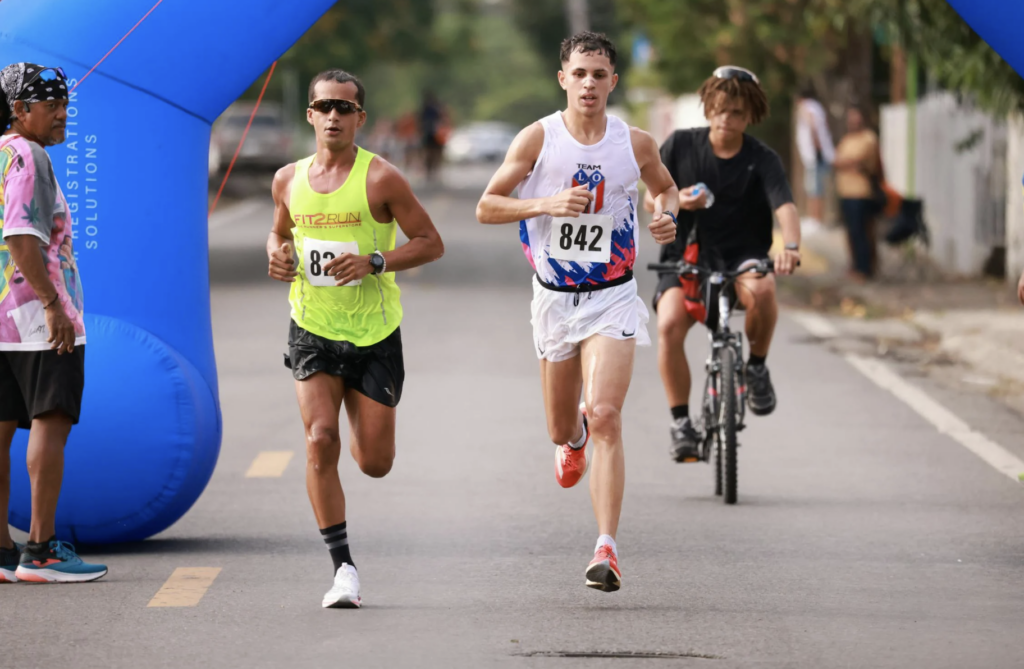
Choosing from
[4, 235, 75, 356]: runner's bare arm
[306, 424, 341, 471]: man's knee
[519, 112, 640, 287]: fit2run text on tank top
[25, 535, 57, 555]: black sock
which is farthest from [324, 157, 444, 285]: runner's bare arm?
[25, 535, 57, 555]: black sock

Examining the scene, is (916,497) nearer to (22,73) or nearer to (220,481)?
(220,481)

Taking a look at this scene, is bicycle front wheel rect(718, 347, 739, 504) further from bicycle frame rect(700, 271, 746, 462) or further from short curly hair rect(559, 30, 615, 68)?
short curly hair rect(559, 30, 615, 68)

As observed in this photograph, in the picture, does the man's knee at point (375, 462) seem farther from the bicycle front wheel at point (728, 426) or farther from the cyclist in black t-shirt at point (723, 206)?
the cyclist in black t-shirt at point (723, 206)

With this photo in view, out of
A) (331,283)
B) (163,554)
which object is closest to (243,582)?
(163,554)

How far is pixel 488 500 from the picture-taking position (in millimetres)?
8594

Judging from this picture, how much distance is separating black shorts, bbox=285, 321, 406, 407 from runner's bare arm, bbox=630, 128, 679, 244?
3.47ft

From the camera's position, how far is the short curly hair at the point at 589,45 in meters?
6.62

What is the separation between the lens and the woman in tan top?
19406 mm

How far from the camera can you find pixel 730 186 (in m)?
8.66

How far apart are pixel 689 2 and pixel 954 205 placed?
6.55 metres

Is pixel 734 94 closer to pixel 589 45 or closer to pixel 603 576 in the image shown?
pixel 589 45

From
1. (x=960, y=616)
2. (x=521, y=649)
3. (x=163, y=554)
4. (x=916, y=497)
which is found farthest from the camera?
(x=916, y=497)

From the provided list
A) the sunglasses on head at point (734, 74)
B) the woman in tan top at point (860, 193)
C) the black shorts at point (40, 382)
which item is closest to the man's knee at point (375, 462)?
the black shorts at point (40, 382)

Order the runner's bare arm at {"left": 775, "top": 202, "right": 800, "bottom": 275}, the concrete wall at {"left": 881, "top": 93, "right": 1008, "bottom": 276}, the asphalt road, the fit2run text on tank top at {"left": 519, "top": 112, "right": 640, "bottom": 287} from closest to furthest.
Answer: the asphalt road → the fit2run text on tank top at {"left": 519, "top": 112, "right": 640, "bottom": 287} → the runner's bare arm at {"left": 775, "top": 202, "right": 800, "bottom": 275} → the concrete wall at {"left": 881, "top": 93, "right": 1008, "bottom": 276}
